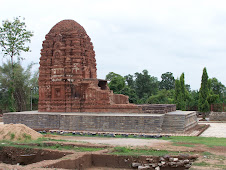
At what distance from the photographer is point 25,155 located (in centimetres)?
970

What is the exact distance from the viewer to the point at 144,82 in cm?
4500

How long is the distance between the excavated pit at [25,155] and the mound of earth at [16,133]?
2334 millimetres

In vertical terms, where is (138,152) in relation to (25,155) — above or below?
above

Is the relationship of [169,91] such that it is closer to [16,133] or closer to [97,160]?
[16,133]

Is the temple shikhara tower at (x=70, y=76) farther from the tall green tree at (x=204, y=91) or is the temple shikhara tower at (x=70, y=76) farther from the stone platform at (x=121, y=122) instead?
the tall green tree at (x=204, y=91)

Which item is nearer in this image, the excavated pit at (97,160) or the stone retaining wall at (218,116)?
the excavated pit at (97,160)

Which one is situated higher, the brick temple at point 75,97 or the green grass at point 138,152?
the brick temple at point 75,97

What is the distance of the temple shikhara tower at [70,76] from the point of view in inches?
850

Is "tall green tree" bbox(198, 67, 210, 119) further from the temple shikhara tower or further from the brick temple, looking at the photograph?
the temple shikhara tower

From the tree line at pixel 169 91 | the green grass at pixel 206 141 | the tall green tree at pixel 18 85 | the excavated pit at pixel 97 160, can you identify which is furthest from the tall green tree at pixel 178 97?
the excavated pit at pixel 97 160

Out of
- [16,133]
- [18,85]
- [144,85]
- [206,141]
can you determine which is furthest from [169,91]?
[16,133]

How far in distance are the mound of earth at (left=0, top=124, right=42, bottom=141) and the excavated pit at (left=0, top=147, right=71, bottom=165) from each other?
2.33 meters

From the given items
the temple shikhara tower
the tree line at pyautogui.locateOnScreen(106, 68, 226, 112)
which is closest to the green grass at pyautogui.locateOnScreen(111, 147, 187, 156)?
the temple shikhara tower

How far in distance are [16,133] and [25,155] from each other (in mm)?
3666
